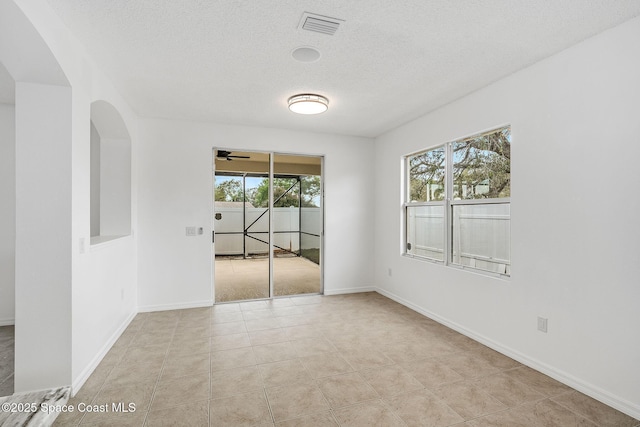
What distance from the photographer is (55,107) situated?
2.19 meters

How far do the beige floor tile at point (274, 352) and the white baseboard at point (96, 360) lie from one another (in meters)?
1.30

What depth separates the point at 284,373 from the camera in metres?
2.60

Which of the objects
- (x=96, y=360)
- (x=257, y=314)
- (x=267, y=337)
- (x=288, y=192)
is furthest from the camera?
(x=288, y=192)

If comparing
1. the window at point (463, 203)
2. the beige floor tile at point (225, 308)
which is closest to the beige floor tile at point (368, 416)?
the window at point (463, 203)

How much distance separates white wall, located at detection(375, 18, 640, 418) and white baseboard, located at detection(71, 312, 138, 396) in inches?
136

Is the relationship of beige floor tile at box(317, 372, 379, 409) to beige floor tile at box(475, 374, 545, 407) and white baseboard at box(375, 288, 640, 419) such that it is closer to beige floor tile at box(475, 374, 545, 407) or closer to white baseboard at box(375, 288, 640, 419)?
beige floor tile at box(475, 374, 545, 407)

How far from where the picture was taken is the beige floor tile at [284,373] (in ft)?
8.13

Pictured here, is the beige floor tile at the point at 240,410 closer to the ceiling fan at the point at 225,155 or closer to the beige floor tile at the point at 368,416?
the beige floor tile at the point at 368,416

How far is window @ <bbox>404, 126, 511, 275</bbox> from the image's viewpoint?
3.08 meters

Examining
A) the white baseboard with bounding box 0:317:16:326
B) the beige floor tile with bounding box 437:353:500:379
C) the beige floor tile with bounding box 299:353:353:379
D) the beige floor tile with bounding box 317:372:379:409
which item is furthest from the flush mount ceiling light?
the white baseboard with bounding box 0:317:16:326

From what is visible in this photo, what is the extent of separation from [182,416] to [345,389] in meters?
1.11

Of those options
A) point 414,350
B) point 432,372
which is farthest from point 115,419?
point 414,350

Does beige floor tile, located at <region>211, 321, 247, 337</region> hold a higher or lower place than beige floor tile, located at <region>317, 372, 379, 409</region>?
higher

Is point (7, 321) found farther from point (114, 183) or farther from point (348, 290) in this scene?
point (348, 290)
